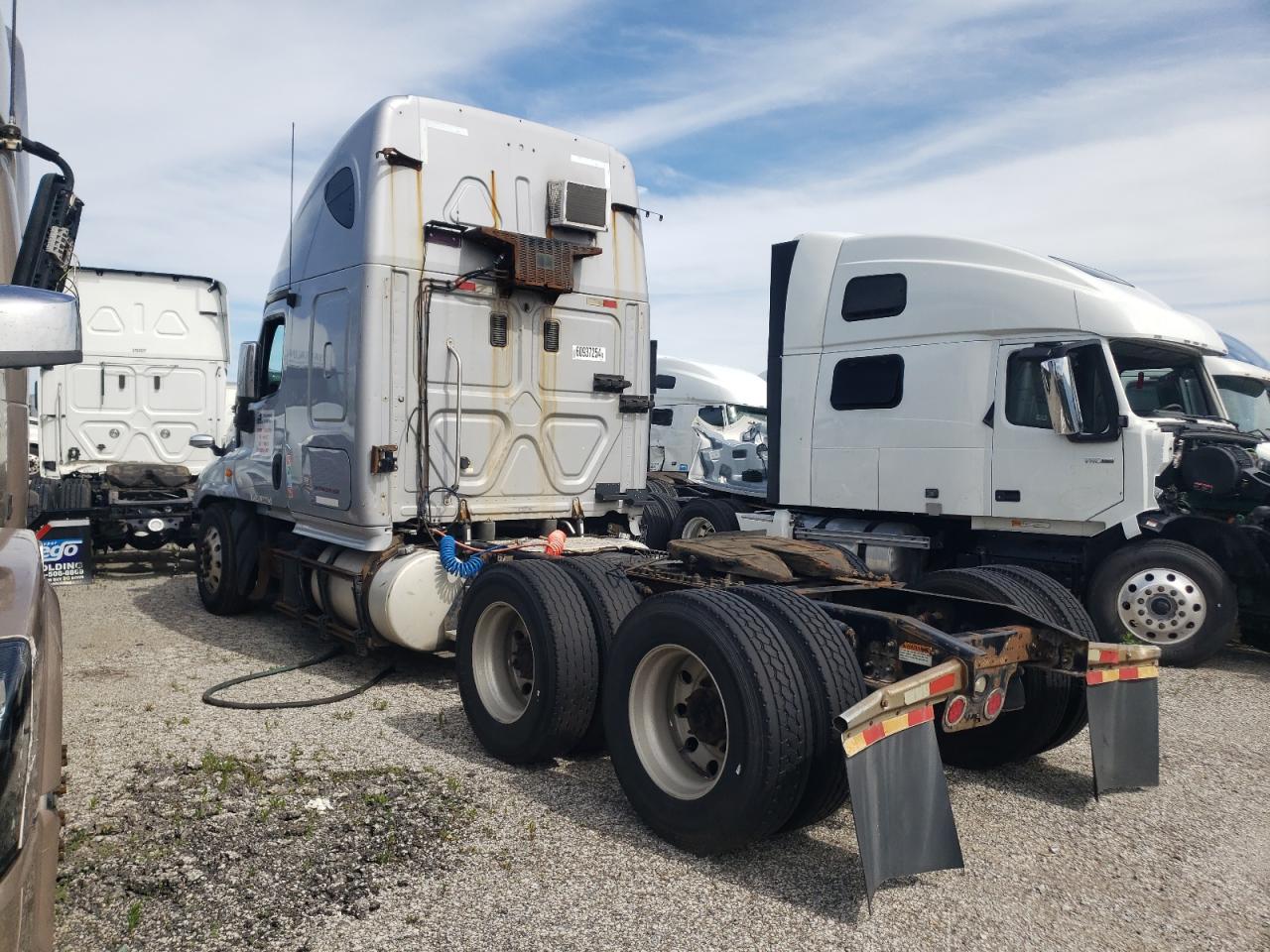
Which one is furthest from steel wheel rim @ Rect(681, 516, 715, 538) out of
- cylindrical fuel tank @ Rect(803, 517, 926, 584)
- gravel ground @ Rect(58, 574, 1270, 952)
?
gravel ground @ Rect(58, 574, 1270, 952)

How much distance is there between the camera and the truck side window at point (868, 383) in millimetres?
8930

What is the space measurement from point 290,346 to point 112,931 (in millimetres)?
4953

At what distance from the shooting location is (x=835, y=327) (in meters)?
9.38

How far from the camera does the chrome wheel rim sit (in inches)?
330

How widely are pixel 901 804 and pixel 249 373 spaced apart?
6.47 metres

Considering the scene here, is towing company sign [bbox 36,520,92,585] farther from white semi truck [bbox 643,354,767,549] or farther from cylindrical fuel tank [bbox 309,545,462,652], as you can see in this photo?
white semi truck [bbox 643,354,767,549]

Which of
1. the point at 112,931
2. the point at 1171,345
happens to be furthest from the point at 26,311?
the point at 1171,345

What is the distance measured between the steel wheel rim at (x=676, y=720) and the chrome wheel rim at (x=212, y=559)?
5528 millimetres

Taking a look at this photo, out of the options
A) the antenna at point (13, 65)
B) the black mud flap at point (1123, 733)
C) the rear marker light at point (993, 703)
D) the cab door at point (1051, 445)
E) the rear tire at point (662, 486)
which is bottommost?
the black mud flap at point (1123, 733)

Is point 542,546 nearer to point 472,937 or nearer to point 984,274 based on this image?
point 472,937

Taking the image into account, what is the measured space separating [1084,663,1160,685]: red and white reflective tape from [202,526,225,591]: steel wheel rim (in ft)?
22.5

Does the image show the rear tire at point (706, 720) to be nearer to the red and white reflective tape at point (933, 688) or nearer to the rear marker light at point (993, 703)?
the red and white reflective tape at point (933, 688)

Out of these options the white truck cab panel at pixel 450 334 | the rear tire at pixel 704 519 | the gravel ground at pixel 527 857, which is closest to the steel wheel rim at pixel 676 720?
the gravel ground at pixel 527 857

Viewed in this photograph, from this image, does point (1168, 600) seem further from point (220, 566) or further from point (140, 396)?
point (140, 396)
